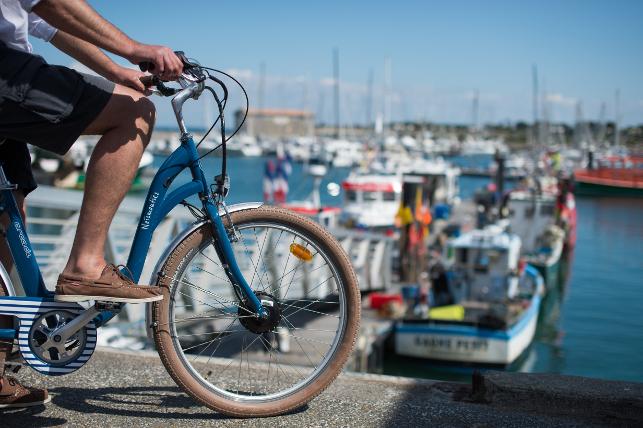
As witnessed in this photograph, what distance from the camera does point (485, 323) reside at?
69.8ft

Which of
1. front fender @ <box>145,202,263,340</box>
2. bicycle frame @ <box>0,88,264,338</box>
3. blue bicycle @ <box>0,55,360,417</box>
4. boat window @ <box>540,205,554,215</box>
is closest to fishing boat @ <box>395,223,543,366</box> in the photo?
boat window @ <box>540,205,554,215</box>

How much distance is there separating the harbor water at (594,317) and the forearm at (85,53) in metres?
0.48

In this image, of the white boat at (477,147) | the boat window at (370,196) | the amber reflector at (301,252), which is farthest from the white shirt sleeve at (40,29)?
the white boat at (477,147)

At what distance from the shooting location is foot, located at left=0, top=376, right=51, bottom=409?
291 cm

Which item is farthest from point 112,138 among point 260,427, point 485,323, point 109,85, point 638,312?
point 638,312

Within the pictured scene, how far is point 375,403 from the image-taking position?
10.2ft

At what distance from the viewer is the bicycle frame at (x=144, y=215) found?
8.96 ft

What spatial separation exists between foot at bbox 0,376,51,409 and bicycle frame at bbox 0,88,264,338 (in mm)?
272

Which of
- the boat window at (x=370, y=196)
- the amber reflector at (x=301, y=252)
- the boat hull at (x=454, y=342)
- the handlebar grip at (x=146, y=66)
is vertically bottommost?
the boat hull at (x=454, y=342)

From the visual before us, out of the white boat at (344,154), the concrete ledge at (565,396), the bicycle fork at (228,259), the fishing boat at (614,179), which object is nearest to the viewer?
the bicycle fork at (228,259)

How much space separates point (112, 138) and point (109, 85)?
18 centimetres

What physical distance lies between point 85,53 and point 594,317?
28108 mm

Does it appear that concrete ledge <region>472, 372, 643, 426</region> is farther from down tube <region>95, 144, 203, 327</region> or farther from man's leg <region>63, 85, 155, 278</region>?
man's leg <region>63, 85, 155, 278</region>

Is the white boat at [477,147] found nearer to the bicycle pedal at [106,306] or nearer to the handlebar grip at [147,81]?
the handlebar grip at [147,81]
